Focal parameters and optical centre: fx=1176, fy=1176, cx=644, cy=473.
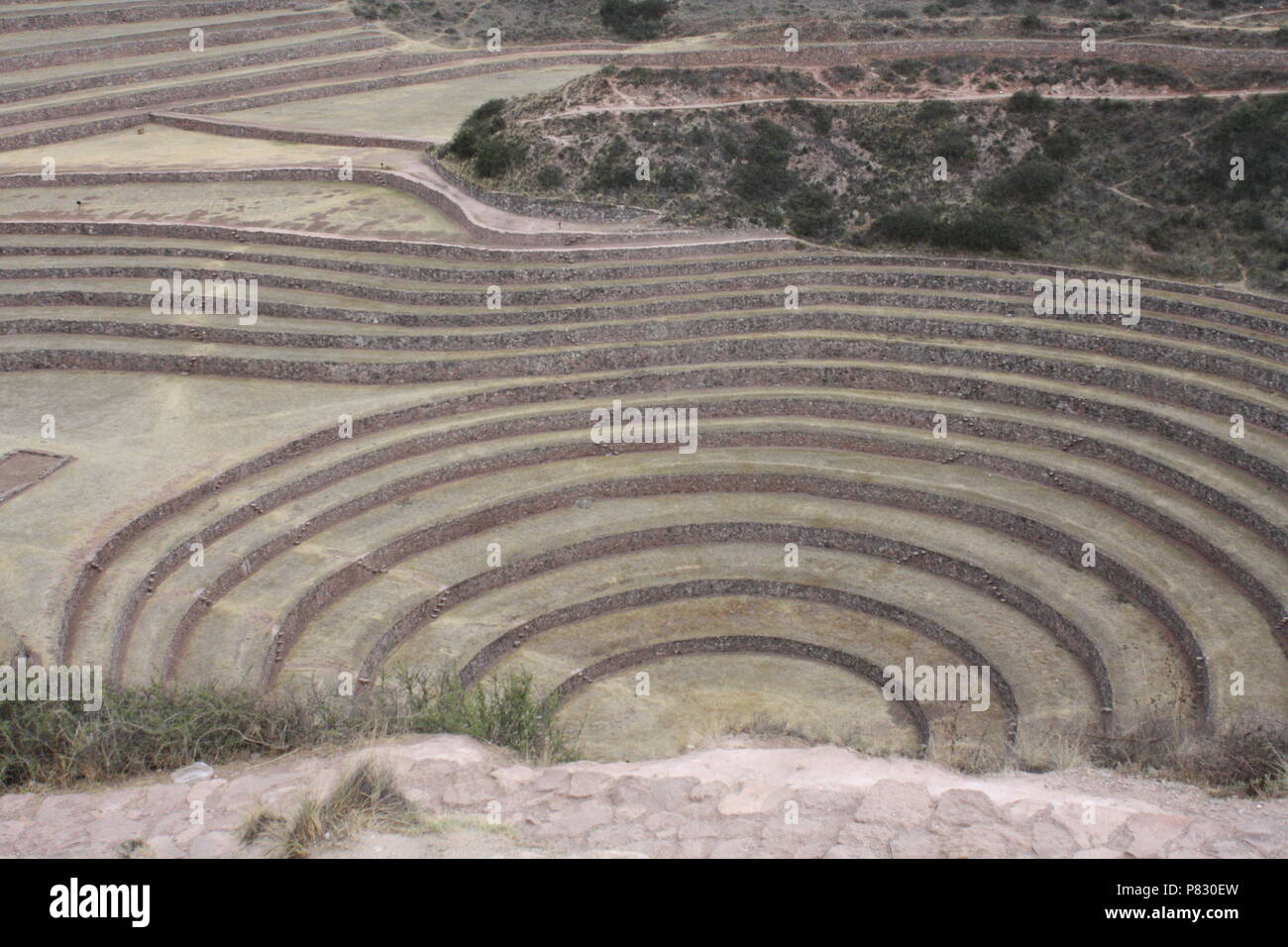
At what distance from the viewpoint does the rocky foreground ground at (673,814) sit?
8500 millimetres

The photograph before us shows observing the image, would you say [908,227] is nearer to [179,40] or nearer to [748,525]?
[748,525]

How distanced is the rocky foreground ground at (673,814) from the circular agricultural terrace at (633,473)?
228 inches

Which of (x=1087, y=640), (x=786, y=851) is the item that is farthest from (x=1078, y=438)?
(x=786, y=851)

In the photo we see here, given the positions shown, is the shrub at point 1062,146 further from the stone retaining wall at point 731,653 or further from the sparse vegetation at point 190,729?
the sparse vegetation at point 190,729

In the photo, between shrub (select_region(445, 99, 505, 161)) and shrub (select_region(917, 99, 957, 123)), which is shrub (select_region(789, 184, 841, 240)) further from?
shrub (select_region(445, 99, 505, 161))

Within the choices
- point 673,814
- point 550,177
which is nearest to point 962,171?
point 550,177

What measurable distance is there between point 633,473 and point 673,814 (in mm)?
14487

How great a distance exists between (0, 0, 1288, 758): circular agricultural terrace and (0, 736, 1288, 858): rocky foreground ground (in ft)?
19.0

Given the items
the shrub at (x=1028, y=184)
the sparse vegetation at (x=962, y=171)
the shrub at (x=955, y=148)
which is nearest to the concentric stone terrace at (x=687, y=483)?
the sparse vegetation at (x=962, y=171)

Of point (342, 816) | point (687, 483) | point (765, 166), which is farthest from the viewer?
point (765, 166)

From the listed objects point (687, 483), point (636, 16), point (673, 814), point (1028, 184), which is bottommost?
point (673, 814)

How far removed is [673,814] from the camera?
926 cm

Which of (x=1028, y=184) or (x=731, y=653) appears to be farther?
(x=1028, y=184)

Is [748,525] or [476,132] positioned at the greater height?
[476,132]
